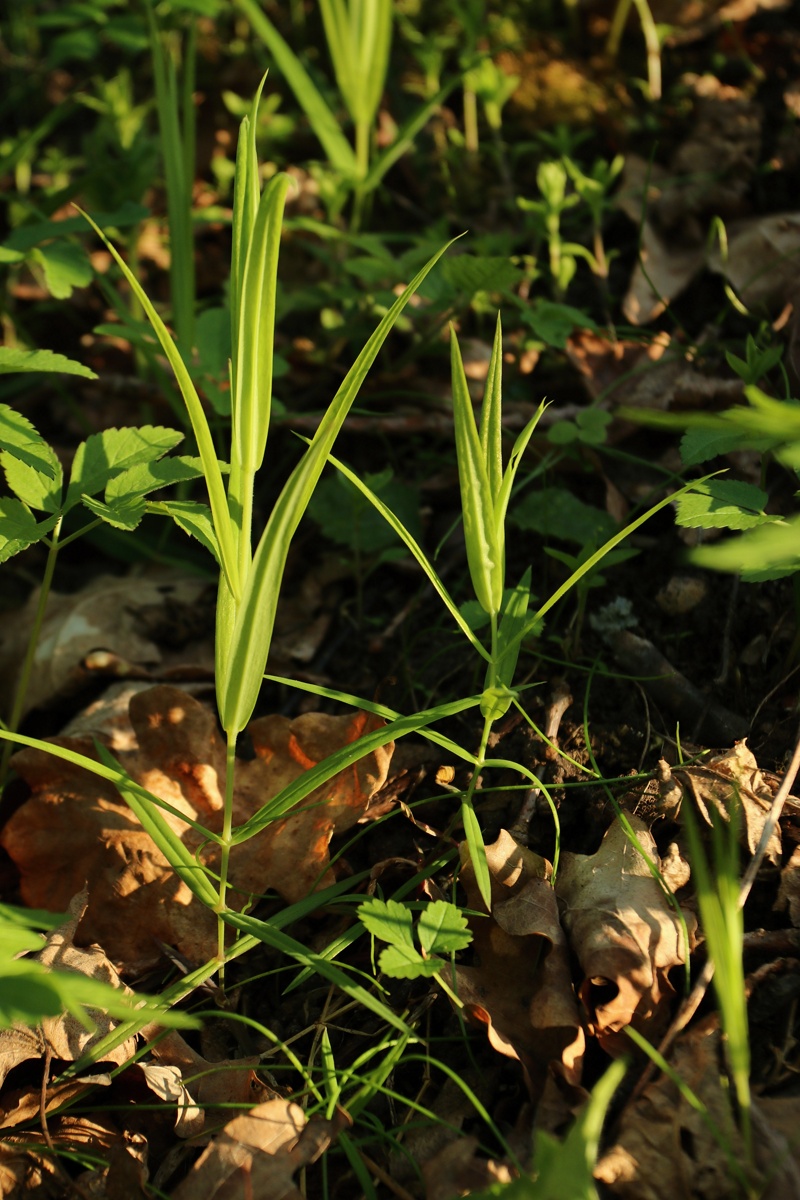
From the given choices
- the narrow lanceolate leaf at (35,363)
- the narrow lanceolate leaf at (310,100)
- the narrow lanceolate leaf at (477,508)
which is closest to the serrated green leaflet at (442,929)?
the narrow lanceolate leaf at (477,508)

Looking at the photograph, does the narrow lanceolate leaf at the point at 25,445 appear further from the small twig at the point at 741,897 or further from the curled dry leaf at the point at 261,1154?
the small twig at the point at 741,897

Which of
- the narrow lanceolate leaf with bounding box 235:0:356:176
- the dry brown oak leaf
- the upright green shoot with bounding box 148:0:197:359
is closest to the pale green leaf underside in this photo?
the dry brown oak leaf

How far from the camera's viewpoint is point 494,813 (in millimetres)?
1592

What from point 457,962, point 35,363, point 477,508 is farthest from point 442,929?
point 35,363

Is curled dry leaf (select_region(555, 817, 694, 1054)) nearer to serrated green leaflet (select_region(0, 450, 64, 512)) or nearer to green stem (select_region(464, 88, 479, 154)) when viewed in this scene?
serrated green leaflet (select_region(0, 450, 64, 512))

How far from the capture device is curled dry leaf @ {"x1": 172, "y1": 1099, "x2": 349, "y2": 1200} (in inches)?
46.3

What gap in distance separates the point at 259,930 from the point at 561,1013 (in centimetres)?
44

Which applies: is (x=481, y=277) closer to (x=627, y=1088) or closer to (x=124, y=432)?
(x=124, y=432)

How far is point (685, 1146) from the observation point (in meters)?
1.15

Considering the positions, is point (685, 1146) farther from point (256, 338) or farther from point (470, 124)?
point (470, 124)

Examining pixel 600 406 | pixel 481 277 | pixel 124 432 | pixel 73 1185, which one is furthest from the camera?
pixel 600 406

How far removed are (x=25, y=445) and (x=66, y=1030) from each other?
0.92 metres

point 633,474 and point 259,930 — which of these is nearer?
point 259,930

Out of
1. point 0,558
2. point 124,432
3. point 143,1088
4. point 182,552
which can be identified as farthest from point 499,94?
point 143,1088
